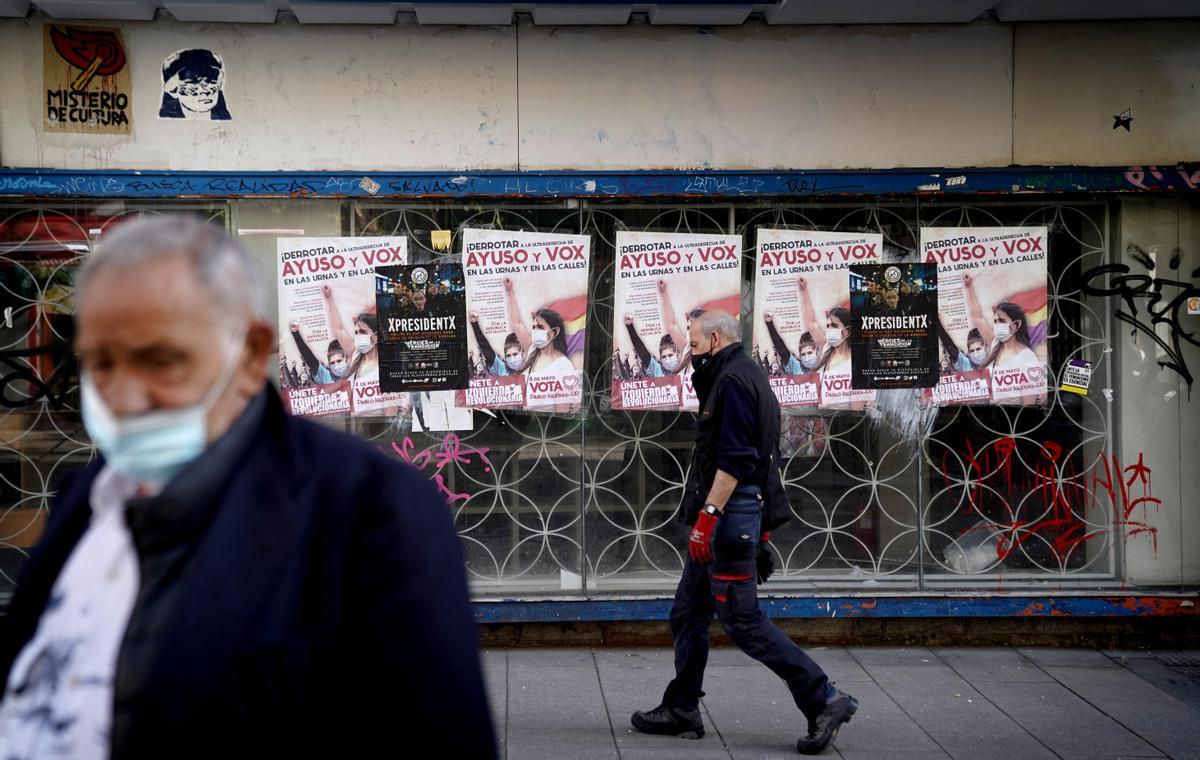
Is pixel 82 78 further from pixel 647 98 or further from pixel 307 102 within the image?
pixel 647 98

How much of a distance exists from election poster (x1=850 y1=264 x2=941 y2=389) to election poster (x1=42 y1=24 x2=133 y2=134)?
4320 mm

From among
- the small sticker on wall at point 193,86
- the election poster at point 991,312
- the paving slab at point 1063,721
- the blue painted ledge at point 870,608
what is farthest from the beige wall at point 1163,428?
the small sticker on wall at point 193,86

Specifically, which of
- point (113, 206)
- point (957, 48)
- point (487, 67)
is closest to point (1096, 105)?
point (957, 48)

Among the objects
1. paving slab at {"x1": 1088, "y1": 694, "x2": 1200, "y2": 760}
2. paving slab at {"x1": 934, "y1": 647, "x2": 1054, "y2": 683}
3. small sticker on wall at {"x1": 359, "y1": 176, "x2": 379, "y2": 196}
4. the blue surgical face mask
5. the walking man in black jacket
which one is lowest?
paving slab at {"x1": 1088, "y1": 694, "x2": 1200, "y2": 760}

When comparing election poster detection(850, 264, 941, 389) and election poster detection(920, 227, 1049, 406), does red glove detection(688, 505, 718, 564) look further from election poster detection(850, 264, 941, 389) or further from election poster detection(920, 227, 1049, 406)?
election poster detection(920, 227, 1049, 406)

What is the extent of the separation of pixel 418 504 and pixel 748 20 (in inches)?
226

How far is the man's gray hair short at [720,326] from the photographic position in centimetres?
533

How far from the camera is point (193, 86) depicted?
6.60 meters

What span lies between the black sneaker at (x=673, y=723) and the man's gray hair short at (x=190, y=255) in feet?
13.4

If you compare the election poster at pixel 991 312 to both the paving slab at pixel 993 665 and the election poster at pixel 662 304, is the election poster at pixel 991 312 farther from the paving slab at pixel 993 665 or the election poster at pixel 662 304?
the paving slab at pixel 993 665

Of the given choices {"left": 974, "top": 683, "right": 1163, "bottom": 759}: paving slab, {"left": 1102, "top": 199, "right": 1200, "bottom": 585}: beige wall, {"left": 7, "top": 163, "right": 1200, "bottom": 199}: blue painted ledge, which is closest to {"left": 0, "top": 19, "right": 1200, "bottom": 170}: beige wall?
{"left": 7, "top": 163, "right": 1200, "bottom": 199}: blue painted ledge

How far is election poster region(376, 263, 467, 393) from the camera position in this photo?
671 centimetres

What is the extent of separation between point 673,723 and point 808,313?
2.61m

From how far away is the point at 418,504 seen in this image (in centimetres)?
161
